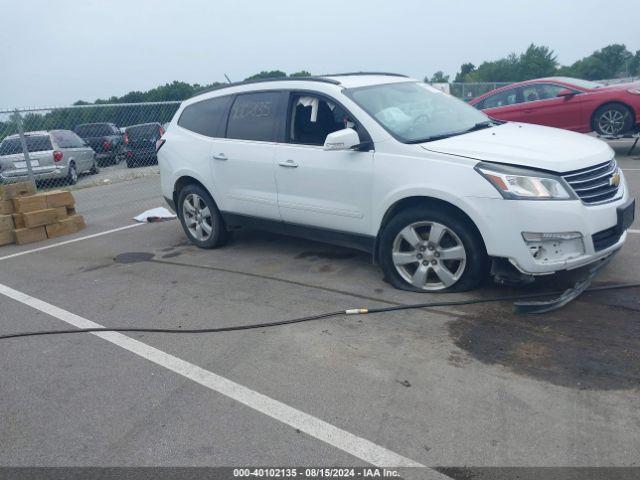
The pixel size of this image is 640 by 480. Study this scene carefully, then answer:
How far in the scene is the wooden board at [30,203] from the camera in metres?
8.45

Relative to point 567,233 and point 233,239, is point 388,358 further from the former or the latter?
point 233,239

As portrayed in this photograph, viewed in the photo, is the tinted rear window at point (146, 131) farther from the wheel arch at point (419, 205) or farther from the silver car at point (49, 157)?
the wheel arch at point (419, 205)

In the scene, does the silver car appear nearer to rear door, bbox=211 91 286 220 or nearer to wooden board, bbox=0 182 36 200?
wooden board, bbox=0 182 36 200

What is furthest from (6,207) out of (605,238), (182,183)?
(605,238)

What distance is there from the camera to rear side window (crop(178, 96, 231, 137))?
6.77m

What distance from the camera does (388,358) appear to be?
13.3 ft

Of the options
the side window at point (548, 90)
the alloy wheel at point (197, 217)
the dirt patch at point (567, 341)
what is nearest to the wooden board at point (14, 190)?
the alloy wheel at point (197, 217)

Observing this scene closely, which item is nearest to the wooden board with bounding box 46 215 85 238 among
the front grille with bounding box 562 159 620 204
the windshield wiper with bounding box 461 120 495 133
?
the windshield wiper with bounding box 461 120 495 133

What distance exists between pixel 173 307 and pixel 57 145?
36.4ft

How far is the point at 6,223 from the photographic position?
8.35 meters

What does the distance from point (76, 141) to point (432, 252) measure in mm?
13599

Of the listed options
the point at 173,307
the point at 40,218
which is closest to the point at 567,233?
the point at 173,307

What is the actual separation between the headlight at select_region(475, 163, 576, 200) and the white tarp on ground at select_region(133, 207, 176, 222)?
6.04 metres

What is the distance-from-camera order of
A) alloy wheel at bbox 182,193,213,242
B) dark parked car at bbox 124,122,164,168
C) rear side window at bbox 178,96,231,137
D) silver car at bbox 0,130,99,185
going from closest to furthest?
rear side window at bbox 178,96,231,137, alloy wheel at bbox 182,193,213,242, silver car at bbox 0,130,99,185, dark parked car at bbox 124,122,164,168
